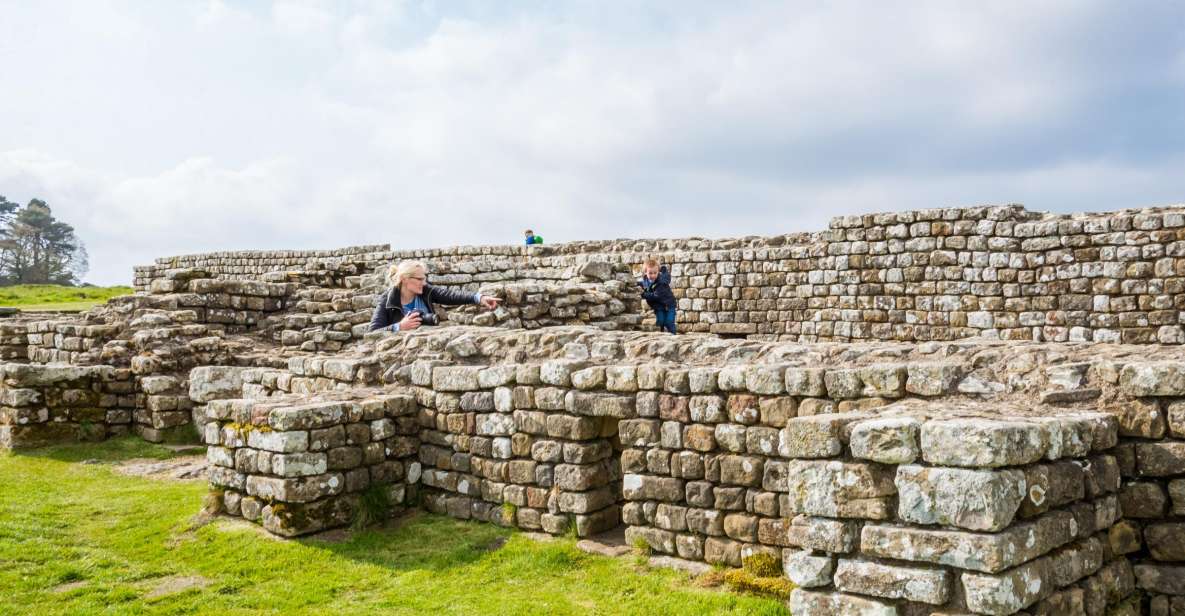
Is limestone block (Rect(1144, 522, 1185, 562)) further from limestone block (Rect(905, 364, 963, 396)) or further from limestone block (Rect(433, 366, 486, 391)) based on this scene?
limestone block (Rect(433, 366, 486, 391))

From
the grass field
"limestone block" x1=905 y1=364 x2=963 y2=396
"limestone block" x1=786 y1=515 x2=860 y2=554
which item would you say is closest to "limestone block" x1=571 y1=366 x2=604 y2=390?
"limestone block" x1=905 y1=364 x2=963 y2=396

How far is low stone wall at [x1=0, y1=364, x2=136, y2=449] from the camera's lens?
38.2ft

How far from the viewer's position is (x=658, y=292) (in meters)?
16.4

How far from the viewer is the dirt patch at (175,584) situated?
21.8 ft

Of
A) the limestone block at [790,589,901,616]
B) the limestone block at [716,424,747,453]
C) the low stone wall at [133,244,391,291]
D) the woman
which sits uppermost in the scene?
the low stone wall at [133,244,391,291]

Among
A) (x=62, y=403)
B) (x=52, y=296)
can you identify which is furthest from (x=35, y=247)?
(x=62, y=403)

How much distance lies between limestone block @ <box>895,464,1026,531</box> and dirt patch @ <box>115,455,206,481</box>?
337 inches

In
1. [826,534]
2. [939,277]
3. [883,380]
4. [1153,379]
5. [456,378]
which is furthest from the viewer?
[939,277]

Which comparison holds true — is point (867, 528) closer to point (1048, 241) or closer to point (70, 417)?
point (70, 417)

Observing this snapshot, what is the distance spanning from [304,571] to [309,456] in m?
1.09

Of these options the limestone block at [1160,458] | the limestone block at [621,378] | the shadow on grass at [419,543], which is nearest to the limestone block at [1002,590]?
the limestone block at [1160,458]

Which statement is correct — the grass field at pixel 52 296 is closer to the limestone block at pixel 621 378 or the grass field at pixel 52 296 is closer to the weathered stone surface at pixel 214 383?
the weathered stone surface at pixel 214 383

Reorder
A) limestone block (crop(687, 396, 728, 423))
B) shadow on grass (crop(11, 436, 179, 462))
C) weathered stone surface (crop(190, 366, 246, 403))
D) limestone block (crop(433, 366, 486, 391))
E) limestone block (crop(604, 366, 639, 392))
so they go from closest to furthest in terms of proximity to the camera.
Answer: limestone block (crop(687, 396, 728, 423)) → limestone block (crop(604, 366, 639, 392)) → limestone block (crop(433, 366, 486, 391)) → shadow on grass (crop(11, 436, 179, 462)) → weathered stone surface (crop(190, 366, 246, 403))

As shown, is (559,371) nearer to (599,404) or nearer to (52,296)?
(599,404)
